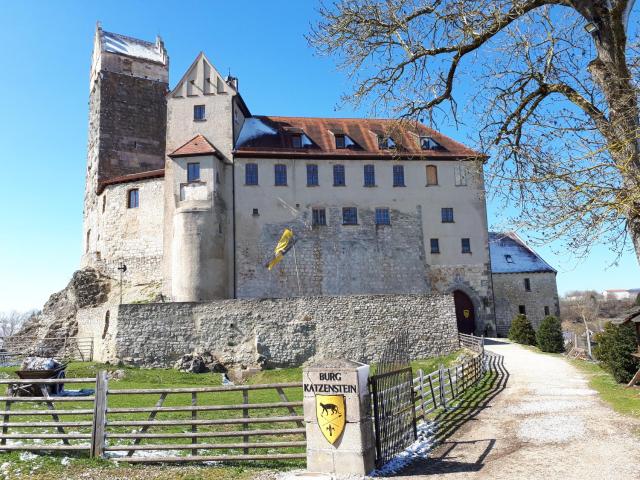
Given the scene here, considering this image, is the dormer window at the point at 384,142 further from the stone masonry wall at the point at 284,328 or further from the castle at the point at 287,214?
the stone masonry wall at the point at 284,328

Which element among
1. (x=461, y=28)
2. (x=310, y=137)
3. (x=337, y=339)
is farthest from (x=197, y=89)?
(x=461, y=28)

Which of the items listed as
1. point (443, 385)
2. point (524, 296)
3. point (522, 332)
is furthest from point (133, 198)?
point (524, 296)

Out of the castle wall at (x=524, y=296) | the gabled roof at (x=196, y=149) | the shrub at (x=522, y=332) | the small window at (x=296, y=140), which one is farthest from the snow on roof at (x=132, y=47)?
the shrub at (x=522, y=332)

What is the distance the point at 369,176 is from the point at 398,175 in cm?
198

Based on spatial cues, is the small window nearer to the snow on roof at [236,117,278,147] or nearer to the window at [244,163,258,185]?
the snow on roof at [236,117,278,147]

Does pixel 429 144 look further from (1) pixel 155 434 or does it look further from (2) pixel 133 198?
(1) pixel 155 434

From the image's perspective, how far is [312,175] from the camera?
34.6 m

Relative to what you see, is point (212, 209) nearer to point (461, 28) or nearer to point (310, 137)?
point (310, 137)

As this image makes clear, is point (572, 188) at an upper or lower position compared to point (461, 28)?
lower

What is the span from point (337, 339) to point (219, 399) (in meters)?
10.8

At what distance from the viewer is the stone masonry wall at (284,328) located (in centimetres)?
2770

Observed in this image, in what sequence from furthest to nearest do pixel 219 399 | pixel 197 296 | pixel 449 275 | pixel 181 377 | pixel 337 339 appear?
pixel 449 275 → pixel 197 296 → pixel 337 339 → pixel 181 377 → pixel 219 399

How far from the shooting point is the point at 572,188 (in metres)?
8.12

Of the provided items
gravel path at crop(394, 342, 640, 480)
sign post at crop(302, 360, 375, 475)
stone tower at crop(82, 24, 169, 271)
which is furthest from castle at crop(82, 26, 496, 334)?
sign post at crop(302, 360, 375, 475)
